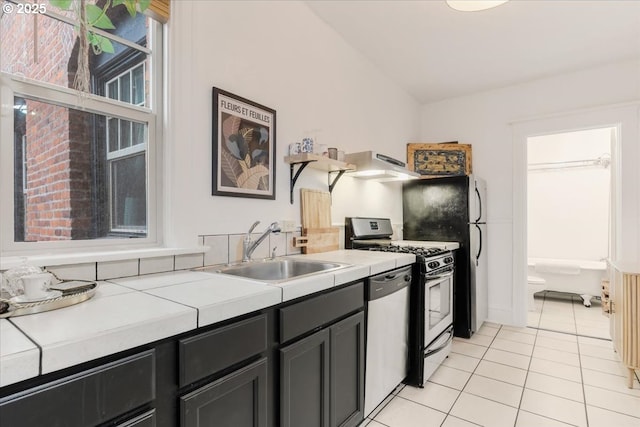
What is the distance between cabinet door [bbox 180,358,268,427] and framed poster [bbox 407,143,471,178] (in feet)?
10.1

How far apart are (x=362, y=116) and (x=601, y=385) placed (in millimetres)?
2781

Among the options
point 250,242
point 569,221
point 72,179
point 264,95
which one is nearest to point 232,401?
point 250,242

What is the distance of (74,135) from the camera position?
1.35 m

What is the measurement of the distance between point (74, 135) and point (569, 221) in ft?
19.7

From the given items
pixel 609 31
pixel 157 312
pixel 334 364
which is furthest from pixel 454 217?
pixel 157 312

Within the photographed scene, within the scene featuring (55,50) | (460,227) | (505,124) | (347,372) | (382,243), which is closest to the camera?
(55,50)

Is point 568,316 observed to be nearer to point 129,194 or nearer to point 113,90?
point 129,194

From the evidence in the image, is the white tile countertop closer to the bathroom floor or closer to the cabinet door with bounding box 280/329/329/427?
the cabinet door with bounding box 280/329/329/427

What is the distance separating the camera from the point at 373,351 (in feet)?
6.05

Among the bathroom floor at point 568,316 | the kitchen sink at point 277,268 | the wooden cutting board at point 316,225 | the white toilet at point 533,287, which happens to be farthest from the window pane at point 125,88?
the white toilet at point 533,287

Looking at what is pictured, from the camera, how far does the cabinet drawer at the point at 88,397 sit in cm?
64

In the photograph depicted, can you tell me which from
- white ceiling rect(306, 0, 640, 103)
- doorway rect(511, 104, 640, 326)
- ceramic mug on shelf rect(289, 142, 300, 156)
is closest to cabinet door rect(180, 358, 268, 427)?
ceramic mug on shelf rect(289, 142, 300, 156)

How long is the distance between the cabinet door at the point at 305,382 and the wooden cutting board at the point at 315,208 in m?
1.01

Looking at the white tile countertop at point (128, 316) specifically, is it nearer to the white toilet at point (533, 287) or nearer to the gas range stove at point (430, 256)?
the gas range stove at point (430, 256)
